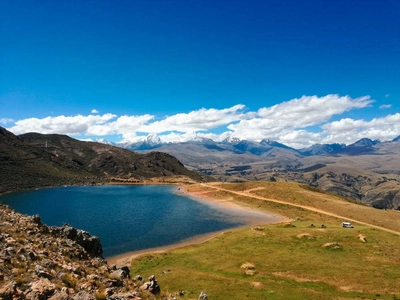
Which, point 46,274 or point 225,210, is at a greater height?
point 46,274

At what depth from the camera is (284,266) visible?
5075 cm

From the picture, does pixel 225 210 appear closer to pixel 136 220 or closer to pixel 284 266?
pixel 136 220

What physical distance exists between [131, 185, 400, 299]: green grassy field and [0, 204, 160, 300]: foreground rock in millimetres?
13209

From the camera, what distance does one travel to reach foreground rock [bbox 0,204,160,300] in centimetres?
1378

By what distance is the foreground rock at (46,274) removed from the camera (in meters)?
13.8

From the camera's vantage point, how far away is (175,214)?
125 m

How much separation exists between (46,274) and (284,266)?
44.7m

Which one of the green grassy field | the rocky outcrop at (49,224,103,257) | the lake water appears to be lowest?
the lake water

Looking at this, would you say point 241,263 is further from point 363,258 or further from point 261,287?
point 363,258

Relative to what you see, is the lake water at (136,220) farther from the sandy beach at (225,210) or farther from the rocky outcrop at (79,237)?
the rocky outcrop at (79,237)

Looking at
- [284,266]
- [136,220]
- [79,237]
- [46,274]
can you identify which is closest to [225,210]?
[136,220]

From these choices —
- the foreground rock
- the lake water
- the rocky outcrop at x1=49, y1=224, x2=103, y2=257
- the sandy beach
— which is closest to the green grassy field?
the sandy beach

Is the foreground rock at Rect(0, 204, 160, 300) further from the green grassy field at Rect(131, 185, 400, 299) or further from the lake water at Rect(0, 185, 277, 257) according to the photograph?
the lake water at Rect(0, 185, 277, 257)

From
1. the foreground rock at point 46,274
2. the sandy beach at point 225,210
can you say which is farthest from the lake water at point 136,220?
the foreground rock at point 46,274
